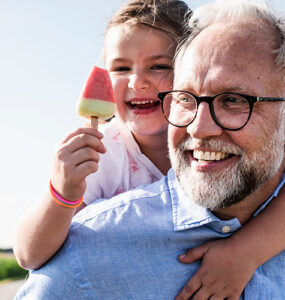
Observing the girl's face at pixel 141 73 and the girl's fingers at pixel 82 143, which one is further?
the girl's face at pixel 141 73

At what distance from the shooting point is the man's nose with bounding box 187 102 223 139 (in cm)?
239

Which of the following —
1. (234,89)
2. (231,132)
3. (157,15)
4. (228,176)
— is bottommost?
(228,176)

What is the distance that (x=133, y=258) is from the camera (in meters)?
2.43

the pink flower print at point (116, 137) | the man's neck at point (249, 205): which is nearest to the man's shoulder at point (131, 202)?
the man's neck at point (249, 205)

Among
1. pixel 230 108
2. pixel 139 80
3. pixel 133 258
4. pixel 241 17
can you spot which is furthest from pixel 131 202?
pixel 241 17

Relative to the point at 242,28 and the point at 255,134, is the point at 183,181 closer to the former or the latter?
the point at 255,134

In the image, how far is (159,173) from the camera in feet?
11.5

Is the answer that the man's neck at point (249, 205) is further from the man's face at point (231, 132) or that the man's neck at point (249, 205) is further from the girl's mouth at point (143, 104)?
the girl's mouth at point (143, 104)

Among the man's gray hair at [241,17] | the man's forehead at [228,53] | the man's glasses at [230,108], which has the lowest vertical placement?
the man's glasses at [230,108]

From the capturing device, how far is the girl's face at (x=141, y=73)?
10.8ft

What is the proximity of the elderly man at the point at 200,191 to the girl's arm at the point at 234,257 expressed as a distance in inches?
2.6

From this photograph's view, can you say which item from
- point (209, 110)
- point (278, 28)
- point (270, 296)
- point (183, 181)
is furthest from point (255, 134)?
point (270, 296)

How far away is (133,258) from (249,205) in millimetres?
780

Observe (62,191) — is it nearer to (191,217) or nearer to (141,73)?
(191,217)
